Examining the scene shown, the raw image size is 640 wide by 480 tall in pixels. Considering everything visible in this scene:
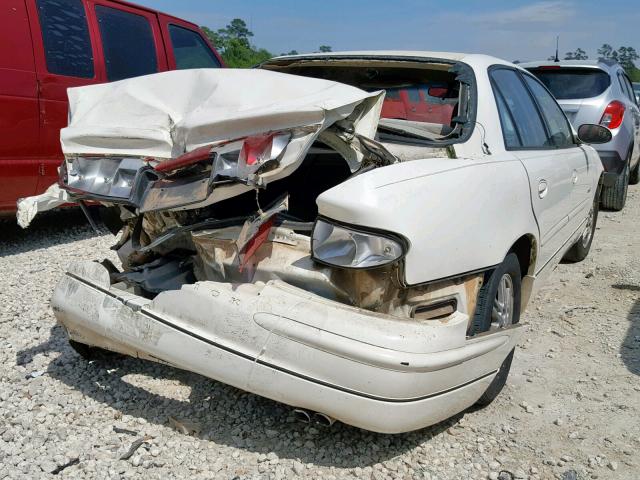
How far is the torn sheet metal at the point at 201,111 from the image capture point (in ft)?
7.63

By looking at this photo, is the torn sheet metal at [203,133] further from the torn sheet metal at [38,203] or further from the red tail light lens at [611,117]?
the red tail light lens at [611,117]

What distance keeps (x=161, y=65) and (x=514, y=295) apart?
178 inches

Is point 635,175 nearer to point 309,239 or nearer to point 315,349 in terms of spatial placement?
point 309,239

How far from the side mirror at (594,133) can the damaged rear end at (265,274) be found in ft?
7.02

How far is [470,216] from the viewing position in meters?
2.36

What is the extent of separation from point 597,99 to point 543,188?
436 cm

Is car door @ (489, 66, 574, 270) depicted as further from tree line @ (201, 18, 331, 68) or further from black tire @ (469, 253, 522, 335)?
tree line @ (201, 18, 331, 68)

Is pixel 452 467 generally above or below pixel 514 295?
below

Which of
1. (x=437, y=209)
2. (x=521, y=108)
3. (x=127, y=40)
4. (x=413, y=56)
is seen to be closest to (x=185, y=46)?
(x=127, y=40)

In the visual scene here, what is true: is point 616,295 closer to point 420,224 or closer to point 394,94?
point 394,94

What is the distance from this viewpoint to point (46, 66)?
4.91 meters

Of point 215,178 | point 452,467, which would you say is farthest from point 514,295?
point 215,178

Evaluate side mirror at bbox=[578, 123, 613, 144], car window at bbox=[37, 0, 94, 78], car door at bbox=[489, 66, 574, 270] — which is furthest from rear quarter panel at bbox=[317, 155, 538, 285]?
car window at bbox=[37, 0, 94, 78]

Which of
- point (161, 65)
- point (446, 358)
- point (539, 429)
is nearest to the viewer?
point (446, 358)
